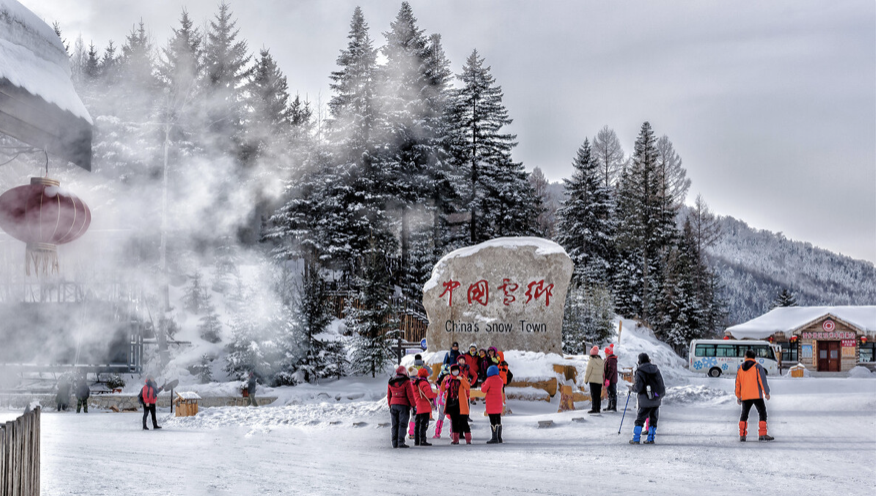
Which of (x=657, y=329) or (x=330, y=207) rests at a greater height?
(x=330, y=207)

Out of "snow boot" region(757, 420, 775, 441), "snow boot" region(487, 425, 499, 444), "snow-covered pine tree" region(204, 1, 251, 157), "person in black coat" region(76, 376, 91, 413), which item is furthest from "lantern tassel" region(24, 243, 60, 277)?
"snow-covered pine tree" region(204, 1, 251, 157)

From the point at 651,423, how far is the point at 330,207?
1012 inches

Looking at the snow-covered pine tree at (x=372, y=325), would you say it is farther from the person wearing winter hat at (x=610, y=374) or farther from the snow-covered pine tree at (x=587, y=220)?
the snow-covered pine tree at (x=587, y=220)

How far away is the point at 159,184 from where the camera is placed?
36.7 m

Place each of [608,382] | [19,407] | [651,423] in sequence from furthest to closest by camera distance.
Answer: [19,407] → [608,382] → [651,423]

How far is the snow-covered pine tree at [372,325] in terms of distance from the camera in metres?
25.9

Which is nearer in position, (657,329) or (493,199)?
(493,199)

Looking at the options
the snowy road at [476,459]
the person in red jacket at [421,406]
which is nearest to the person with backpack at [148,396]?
the snowy road at [476,459]

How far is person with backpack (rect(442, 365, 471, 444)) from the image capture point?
470 inches

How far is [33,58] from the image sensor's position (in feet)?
16.0

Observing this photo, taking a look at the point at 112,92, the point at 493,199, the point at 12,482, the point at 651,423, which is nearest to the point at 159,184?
the point at 112,92

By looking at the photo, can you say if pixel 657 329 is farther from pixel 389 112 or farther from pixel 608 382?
pixel 608 382

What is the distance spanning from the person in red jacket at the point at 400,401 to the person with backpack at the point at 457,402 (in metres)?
0.65

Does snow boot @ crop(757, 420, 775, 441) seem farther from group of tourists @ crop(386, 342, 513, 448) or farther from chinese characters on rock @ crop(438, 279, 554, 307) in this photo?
chinese characters on rock @ crop(438, 279, 554, 307)
